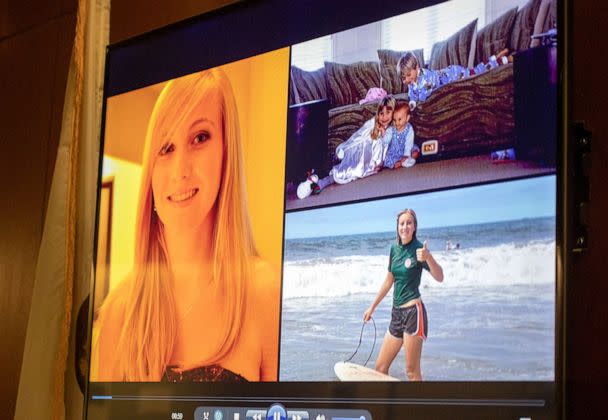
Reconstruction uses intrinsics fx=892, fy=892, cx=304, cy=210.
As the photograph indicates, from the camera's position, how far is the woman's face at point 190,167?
6.29 feet

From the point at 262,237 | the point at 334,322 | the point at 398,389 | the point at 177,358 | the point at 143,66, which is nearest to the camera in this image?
the point at 398,389

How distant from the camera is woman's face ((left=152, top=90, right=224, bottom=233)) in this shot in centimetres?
192

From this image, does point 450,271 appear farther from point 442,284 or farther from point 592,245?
point 592,245

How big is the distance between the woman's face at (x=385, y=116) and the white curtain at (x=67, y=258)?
903mm

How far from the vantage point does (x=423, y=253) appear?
149 centimetres

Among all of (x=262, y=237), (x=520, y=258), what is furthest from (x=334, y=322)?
(x=520, y=258)

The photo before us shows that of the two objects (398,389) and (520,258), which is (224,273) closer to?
(398,389)

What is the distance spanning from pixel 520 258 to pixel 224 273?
68 centimetres

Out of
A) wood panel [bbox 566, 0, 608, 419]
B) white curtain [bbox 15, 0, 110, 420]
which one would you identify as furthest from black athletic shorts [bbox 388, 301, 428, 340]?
white curtain [bbox 15, 0, 110, 420]

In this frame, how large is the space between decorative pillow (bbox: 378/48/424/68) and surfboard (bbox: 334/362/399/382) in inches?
21.4

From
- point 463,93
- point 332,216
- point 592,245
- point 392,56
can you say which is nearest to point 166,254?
point 332,216

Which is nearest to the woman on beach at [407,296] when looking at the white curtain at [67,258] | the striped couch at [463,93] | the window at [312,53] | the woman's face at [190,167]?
the striped couch at [463,93]

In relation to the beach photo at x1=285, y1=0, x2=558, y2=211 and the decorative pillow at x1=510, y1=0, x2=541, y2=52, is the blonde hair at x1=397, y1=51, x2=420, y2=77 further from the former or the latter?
the decorative pillow at x1=510, y1=0, x2=541, y2=52

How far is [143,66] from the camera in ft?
6.97
